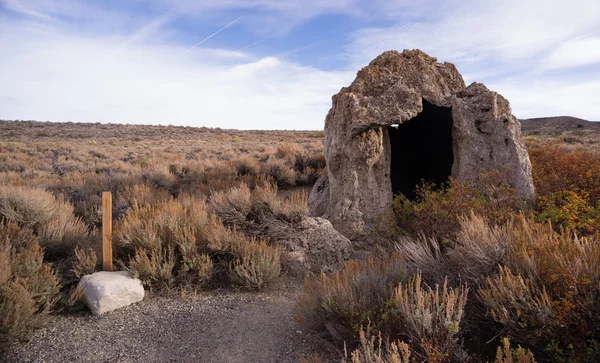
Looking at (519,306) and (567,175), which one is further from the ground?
(567,175)

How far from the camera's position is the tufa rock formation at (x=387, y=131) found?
6.69 meters

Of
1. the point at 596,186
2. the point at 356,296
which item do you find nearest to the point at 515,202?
the point at 596,186

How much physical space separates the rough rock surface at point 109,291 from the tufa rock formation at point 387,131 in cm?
360

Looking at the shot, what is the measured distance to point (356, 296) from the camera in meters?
3.52

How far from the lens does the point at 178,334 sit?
153 inches

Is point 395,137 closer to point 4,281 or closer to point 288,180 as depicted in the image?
point 288,180

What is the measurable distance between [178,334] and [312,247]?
2595mm

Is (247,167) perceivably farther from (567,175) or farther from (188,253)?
(567,175)

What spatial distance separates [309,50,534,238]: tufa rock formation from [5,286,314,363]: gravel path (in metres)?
2.90

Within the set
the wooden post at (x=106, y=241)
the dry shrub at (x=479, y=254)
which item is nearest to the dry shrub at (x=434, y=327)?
the dry shrub at (x=479, y=254)

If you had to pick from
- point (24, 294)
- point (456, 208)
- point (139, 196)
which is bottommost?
point (24, 294)

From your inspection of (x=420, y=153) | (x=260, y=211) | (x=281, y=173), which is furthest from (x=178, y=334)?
(x=281, y=173)

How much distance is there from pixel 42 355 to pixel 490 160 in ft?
24.5

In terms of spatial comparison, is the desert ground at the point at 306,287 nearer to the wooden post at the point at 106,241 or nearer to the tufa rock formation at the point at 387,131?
the wooden post at the point at 106,241
